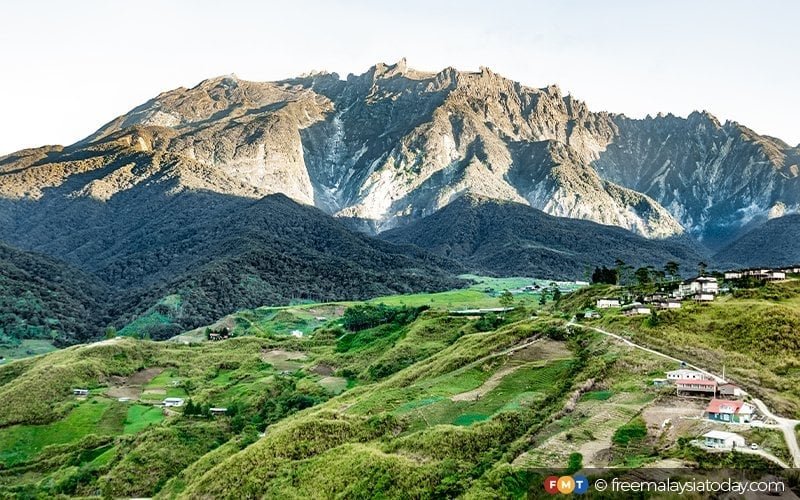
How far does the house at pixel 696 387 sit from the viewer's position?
162 feet

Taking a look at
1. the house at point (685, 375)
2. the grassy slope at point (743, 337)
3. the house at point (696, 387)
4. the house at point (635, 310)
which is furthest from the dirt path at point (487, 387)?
the house at point (635, 310)

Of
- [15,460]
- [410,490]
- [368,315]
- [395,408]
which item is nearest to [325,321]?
[368,315]

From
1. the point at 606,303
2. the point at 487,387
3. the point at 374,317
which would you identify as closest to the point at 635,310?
the point at 606,303

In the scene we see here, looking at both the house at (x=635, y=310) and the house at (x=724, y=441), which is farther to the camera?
the house at (x=635, y=310)

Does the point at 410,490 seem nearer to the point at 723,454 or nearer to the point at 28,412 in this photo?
the point at 723,454

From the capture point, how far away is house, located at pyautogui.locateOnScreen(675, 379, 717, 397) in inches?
1945

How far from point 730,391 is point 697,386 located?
A: 2188 mm

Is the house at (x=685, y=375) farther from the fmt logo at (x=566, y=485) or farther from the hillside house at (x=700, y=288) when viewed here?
the hillside house at (x=700, y=288)

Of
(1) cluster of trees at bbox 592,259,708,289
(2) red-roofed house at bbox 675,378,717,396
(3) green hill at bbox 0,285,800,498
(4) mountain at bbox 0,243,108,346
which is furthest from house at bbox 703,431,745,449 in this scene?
(4) mountain at bbox 0,243,108,346

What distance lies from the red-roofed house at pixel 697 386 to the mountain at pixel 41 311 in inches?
5736

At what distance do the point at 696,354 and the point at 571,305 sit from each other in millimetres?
→ 42631

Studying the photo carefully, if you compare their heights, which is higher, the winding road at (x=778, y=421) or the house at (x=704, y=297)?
the house at (x=704, y=297)

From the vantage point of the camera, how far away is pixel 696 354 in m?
58.4

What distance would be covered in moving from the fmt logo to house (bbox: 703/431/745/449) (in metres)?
9.15
